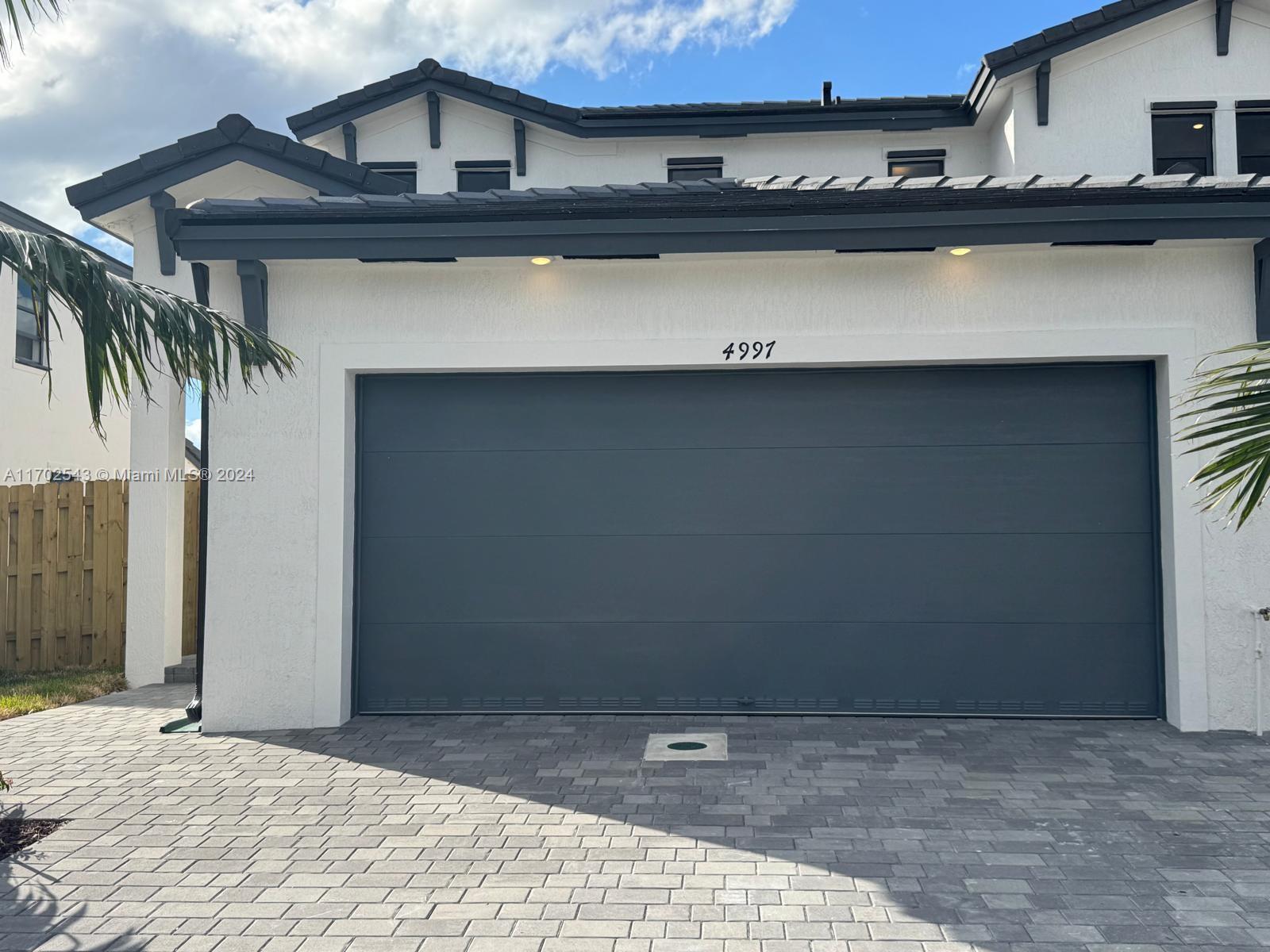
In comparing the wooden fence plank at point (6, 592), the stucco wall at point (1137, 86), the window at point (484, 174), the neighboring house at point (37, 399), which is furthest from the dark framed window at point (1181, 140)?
the wooden fence plank at point (6, 592)

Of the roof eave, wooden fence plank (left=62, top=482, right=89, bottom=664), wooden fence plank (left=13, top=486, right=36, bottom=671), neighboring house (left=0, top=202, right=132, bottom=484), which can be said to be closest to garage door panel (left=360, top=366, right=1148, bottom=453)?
the roof eave

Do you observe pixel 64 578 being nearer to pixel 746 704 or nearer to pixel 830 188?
pixel 746 704

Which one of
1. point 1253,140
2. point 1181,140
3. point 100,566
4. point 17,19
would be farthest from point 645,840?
point 1253,140

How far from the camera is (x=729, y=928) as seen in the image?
138 inches

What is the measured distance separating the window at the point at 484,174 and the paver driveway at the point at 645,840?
866cm

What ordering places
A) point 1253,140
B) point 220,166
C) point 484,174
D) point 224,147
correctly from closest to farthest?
1. point 224,147
2. point 220,166
3. point 1253,140
4. point 484,174

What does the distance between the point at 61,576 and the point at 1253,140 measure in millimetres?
14766

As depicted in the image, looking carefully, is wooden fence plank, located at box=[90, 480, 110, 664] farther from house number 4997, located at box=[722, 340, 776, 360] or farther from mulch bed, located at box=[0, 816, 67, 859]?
house number 4997, located at box=[722, 340, 776, 360]

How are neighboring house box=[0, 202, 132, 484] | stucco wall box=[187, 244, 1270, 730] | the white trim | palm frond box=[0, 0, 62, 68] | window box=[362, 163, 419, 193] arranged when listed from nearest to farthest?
palm frond box=[0, 0, 62, 68]
the white trim
stucco wall box=[187, 244, 1270, 730]
window box=[362, 163, 419, 193]
neighboring house box=[0, 202, 132, 484]

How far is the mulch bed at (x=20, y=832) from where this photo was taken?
14.5 ft

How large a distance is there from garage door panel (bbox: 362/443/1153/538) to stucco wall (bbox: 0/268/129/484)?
7930 millimetres

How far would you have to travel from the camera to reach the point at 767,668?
688cm

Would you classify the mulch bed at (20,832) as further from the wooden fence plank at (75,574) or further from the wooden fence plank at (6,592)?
the wooden fence plank at (6,592)

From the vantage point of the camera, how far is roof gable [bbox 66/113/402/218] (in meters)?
7.82
